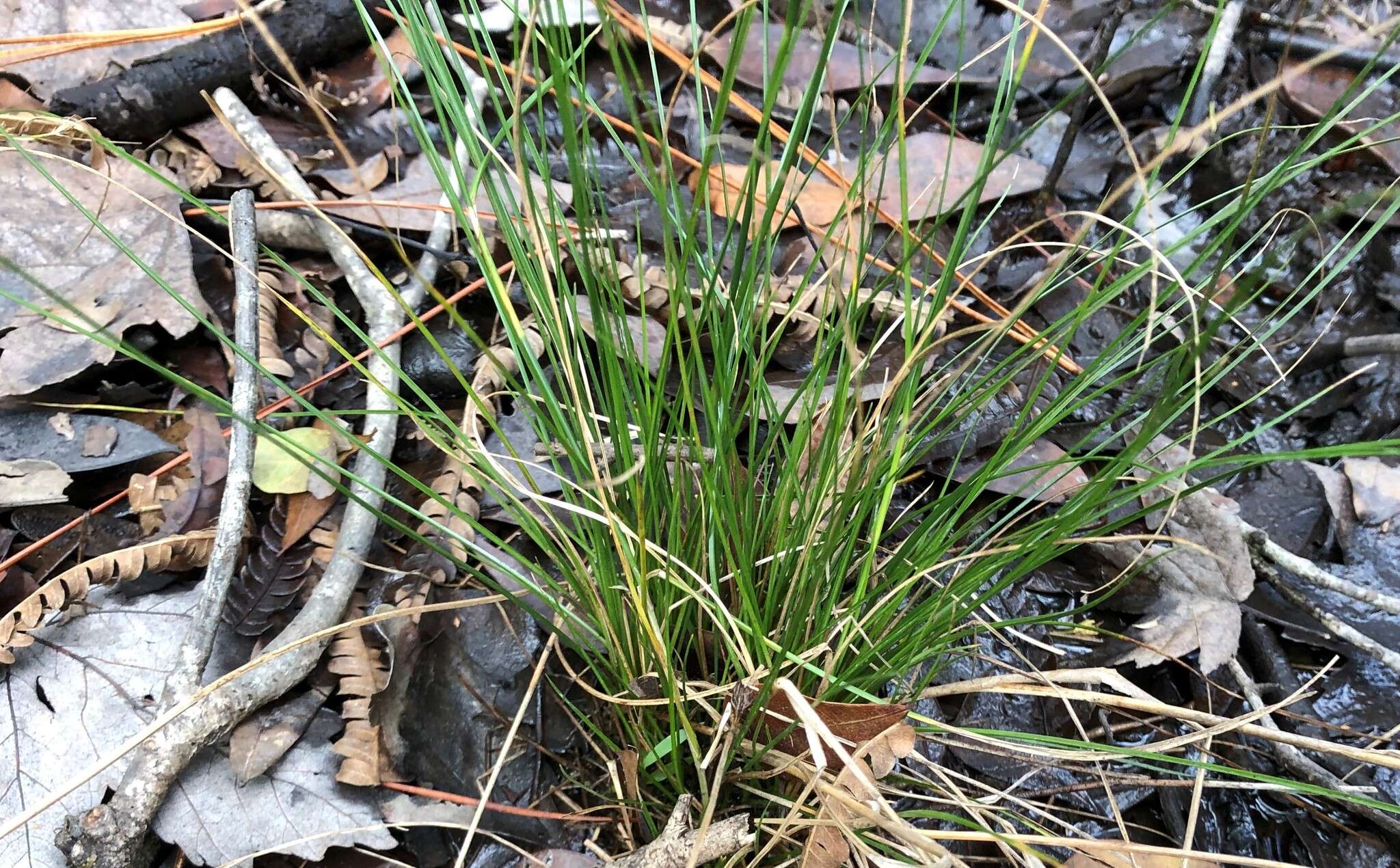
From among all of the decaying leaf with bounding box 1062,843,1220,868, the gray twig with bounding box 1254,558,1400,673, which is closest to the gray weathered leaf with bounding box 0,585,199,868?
the decaying leaf with bounding box 1062,843,1220,868

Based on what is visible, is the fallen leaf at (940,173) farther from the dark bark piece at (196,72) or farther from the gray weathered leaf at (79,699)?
the gray weathered leaf at (79,699)

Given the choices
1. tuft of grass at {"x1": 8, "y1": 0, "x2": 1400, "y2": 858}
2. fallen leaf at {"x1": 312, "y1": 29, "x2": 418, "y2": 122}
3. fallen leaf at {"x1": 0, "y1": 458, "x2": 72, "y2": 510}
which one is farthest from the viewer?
fallen leaf at {"x1": 312, "y1": 29, "x2": 418, "y2": 122}

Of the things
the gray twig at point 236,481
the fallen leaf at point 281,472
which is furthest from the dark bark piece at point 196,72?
the fallen leaf at point 281,472

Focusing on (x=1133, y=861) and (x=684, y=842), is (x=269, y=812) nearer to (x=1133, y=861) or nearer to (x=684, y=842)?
(x=684, y=842)

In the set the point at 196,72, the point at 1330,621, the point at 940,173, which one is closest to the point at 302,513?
the point at 196,72

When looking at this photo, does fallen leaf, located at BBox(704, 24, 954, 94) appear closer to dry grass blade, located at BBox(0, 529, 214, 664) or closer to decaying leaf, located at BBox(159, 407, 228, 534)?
decaying leaf, located at BBox(159, 407, 228, 534)
